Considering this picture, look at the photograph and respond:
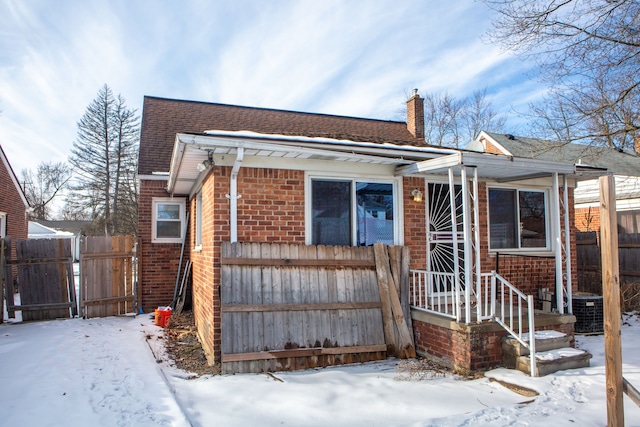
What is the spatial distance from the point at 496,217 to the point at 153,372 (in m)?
6.17

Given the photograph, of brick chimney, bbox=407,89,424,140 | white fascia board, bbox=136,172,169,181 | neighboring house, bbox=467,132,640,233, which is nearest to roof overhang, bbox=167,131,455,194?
white fascia board, bbox=136,172,169,181

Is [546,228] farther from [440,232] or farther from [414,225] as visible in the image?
[414,225]

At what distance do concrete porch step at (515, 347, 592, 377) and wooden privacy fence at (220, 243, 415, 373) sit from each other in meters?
1.52

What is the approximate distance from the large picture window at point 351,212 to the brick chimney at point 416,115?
8130 mm

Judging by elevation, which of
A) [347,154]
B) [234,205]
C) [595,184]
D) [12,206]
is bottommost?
[234,205]

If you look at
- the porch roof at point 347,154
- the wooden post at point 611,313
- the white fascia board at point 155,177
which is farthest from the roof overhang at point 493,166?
the white fascia board at point 155,177

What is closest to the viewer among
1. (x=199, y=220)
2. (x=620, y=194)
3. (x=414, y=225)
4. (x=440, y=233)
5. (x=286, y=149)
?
→ (x=286, y=149)

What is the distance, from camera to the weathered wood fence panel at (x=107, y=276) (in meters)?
9.20

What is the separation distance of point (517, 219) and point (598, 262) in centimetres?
427

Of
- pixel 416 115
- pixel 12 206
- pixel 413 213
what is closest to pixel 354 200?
pixel 413 213

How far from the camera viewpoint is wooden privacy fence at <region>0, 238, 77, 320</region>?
28.9 feet

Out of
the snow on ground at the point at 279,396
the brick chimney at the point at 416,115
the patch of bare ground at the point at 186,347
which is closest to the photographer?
the snow on ground at the point at 279,396

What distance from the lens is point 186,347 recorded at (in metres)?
7.15

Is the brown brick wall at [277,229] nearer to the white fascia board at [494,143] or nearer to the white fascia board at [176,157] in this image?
the white fascia board at [176,157]
